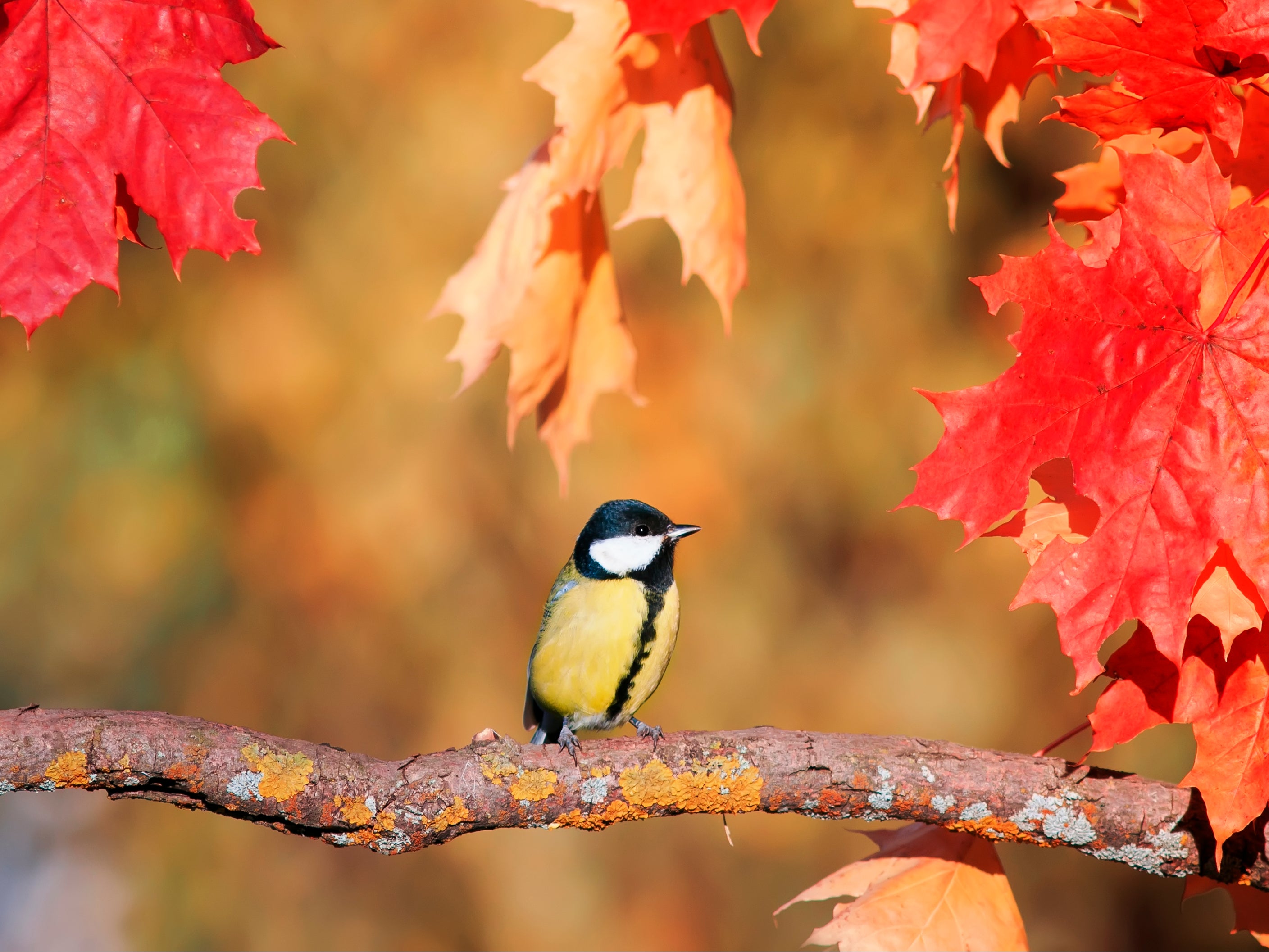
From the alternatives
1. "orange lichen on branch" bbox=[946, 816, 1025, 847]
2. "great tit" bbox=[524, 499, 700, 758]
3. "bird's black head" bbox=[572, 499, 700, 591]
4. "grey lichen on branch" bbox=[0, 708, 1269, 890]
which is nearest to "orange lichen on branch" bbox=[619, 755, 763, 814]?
"grey lichen on branch" bbox=[0, 708, 1269, 890]

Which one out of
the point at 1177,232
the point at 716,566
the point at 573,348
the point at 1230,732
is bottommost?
the point at 716,566

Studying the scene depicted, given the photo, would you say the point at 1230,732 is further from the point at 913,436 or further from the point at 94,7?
the point at 913,436

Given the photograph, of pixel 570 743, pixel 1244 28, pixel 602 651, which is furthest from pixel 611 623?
pixel 1244 28

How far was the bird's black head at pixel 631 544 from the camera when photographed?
2.03 m

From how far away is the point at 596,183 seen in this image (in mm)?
1461

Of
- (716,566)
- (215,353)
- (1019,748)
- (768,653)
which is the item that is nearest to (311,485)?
(215,353)

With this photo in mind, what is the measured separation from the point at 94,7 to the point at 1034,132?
3052 millimetres

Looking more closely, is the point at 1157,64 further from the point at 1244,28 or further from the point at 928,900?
the point at 928,900

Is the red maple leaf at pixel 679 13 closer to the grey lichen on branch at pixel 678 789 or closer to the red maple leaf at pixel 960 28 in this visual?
the red maple leaf at pixel 960 28

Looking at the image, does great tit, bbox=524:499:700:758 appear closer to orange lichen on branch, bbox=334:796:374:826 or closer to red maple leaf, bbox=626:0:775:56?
orange lichen on branch, bbox=334:796:374:826

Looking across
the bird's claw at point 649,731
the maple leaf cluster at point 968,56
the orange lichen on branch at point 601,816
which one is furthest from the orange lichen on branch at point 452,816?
the maple leaf cluster at point 968,56

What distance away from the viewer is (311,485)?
152 inches

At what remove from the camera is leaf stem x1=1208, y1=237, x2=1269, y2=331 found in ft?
3.34

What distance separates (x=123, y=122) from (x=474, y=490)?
262 centimetres
